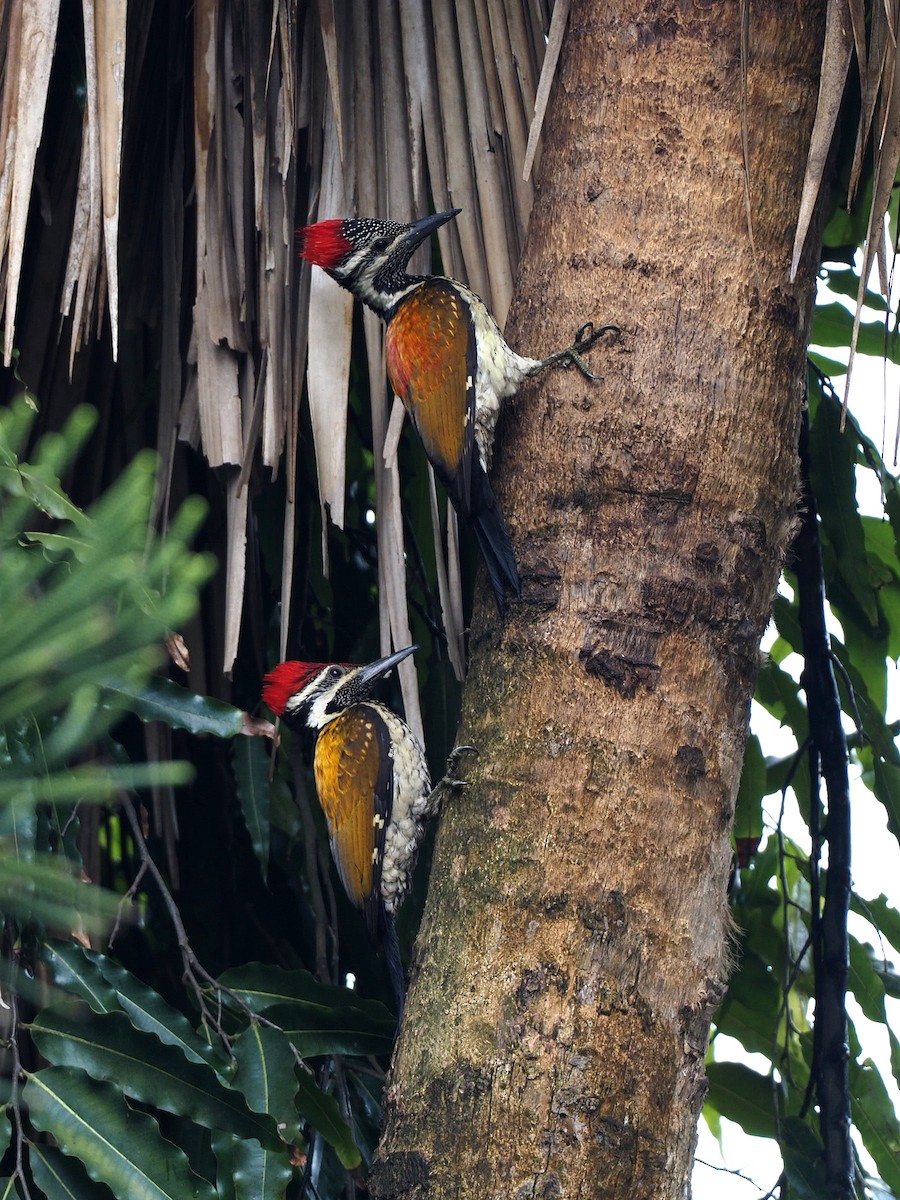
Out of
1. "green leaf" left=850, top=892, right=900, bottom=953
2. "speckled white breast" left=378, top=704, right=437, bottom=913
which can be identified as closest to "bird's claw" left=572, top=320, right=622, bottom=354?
"speckled white breast" left=378, top=704, right=437, bottom=913

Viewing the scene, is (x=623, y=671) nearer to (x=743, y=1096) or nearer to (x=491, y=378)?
(x=491, y=378)

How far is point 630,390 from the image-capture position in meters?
1.84

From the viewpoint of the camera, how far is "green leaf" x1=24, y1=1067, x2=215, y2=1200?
139cm

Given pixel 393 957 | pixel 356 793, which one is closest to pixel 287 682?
pixel 356 793

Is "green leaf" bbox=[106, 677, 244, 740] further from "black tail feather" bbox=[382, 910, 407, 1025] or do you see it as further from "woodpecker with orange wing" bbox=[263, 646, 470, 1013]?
"black tail feather" bbox=[382, 910, 407, 1025]

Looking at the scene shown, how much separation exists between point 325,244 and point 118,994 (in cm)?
135

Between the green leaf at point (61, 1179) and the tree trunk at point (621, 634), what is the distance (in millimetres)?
323

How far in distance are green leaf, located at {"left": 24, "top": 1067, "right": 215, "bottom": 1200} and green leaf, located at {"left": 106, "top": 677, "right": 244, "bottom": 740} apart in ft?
1.59

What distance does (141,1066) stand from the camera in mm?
1568

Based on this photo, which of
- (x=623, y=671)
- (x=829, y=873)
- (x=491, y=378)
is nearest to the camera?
(x=623, y=671)

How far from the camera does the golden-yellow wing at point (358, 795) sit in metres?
2.47

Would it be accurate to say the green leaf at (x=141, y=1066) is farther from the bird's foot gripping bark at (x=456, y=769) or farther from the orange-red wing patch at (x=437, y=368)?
the orange-red wing patch at (x=437, y=368)

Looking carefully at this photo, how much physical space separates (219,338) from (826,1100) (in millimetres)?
1712

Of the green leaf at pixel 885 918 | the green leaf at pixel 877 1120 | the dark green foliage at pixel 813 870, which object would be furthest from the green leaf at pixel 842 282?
the green leaf at pixel 877 1120
